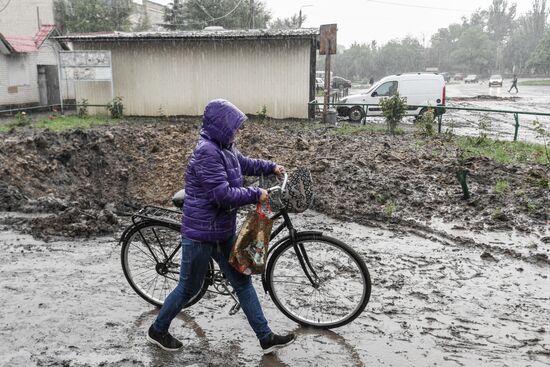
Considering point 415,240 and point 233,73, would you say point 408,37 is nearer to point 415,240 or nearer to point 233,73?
point 233,73

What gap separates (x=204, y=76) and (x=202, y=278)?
1712 cm

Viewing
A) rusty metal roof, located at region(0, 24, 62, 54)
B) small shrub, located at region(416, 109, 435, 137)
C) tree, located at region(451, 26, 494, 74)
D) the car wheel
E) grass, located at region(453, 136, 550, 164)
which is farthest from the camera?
tree, located at region(451, 26, 494, 74)

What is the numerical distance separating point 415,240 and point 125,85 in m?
16.7

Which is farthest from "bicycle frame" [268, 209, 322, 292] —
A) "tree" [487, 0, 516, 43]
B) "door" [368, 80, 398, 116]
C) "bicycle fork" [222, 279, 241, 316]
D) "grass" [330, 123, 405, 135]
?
"tree" [487, 0, 516, 43]

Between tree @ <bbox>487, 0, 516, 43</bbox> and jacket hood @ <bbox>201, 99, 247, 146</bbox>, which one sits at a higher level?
tree @ <bbox>487, 0, 516, 43</bbox>

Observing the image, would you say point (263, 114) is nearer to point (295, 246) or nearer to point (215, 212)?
point (295, 246)

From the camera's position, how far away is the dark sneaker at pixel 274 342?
3.83m

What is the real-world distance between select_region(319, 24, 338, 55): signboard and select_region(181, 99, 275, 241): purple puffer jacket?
15073 millimetres

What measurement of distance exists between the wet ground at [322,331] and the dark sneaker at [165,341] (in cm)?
6

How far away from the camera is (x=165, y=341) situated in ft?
12.8

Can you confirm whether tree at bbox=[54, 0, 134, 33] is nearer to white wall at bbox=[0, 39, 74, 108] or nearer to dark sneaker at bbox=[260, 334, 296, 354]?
white wall at bbox=[0, 39, 74, 108]

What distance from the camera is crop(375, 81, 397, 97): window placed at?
22203 millimetres

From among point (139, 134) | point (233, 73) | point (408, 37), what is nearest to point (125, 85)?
point (233, 73)

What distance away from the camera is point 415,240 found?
650 cm
